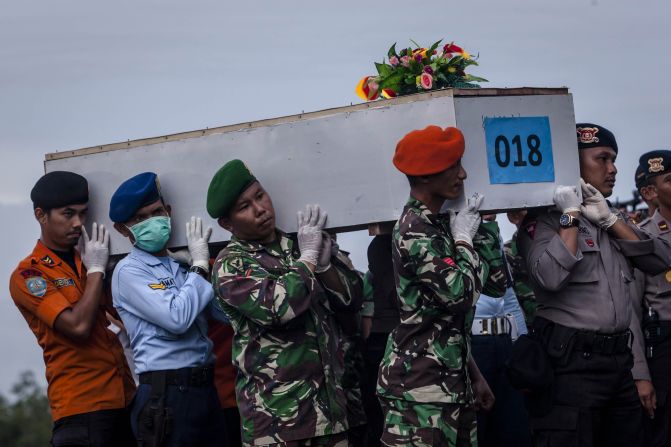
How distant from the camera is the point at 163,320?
17.7ft

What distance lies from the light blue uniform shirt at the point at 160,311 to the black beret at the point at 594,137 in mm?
2201

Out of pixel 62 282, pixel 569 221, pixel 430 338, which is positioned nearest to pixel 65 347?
pixel 62 282

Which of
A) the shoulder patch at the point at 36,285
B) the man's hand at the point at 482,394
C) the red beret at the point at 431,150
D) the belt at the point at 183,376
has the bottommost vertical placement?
the man's hand at the point at 482,394

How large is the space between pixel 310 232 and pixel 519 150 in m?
1.15

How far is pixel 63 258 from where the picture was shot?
19.4 feet

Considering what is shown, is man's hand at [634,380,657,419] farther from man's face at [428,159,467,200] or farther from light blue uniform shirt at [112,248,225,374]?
light blue uniform shirt at [112,248,225,374]

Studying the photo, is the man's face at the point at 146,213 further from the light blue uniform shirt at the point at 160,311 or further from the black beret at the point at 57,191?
the black beret at the point at 57,191

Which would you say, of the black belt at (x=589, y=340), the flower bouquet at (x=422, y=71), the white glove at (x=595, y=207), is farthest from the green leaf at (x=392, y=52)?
the black belt at (x=589, y=340)

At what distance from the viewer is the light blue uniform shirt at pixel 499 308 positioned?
720 centimetres

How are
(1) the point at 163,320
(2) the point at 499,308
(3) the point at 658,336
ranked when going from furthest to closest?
(2) the point at 499,308 < (3) the point at 658,336 < (1) the point at 163,320

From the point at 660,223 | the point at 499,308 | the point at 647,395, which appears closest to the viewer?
the point at 647,395

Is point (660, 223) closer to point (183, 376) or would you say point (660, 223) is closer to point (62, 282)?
point (183, 376)

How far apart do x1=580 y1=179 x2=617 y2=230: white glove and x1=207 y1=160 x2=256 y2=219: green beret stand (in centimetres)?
180

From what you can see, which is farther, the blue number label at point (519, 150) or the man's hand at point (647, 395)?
the man's hand at point (647, 395)
